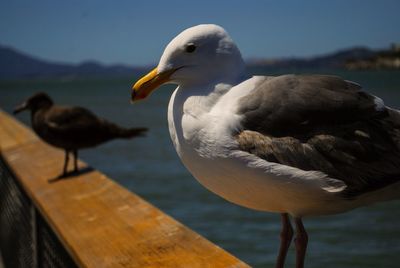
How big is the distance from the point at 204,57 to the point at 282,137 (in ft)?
1.47

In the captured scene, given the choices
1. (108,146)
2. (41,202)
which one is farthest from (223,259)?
(108,146)

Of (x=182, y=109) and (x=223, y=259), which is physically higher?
(x=182, y=109)

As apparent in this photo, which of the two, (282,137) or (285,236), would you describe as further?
(285,236)

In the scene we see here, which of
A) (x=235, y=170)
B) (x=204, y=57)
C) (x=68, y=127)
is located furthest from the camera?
(x=68, y=127)

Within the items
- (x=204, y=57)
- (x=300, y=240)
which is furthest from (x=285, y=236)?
(x=204, y=57)

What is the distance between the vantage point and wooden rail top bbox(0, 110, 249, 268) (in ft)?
7.38

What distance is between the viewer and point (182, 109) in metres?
2.14

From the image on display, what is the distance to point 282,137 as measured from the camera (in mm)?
2029

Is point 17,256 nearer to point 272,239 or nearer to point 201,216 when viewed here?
point 272,239

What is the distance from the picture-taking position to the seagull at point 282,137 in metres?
1.96

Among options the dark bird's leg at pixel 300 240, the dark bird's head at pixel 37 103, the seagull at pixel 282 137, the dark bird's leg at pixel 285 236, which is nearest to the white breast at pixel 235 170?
the seagull at pixel 282 137

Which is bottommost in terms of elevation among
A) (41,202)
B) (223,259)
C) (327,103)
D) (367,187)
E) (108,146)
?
(108,146)

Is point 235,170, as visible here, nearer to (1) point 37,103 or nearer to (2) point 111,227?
(2) point 111,227

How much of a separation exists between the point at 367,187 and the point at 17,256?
2677 millimetres
